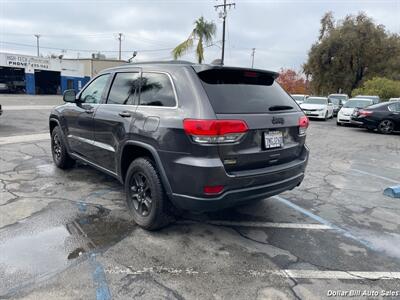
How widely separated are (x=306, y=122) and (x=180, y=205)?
196cm

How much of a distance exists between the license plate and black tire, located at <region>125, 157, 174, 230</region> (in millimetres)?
1192

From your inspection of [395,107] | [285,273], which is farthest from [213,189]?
[395,107]

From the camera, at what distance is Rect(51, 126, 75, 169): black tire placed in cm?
576

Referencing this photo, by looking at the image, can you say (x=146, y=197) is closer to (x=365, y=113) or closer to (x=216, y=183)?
(x=216, y=183)

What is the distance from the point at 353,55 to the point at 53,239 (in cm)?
3882

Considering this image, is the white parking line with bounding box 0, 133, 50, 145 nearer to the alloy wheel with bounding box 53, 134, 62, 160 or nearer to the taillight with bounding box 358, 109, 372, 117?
the alloy wheel with bounding box 53, 134, 62, 160

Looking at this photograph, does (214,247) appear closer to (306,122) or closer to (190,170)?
(190,170)

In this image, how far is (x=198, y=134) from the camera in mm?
2977

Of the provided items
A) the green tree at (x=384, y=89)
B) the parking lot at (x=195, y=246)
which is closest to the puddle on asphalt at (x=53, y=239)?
the parking lot at (x=195, y=246)

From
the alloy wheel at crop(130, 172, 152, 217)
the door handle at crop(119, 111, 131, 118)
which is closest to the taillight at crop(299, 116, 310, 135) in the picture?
the alloy wheel at crop(130, 172, 152, 217)

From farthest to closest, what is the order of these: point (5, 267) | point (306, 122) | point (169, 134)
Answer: point (306, 122)
point (169, 134)
point (5, 267)

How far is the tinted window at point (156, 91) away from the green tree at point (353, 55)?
36780mm

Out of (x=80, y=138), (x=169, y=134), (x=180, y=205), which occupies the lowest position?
(x=180, y=205)

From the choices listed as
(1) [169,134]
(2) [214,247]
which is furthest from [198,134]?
(2) [214,247]
